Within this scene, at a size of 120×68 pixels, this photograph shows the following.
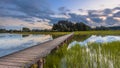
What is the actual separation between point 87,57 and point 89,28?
87.5 metres

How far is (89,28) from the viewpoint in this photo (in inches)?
3752

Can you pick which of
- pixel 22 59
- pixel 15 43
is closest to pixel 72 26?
pixel 15 43

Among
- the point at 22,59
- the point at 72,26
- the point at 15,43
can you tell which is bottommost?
the point at 72,26

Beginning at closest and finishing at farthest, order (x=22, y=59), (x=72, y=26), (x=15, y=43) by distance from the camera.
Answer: (x=22, y=59), (x=15, y=43), (x=72, y=26)

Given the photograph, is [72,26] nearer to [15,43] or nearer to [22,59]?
[15,43]

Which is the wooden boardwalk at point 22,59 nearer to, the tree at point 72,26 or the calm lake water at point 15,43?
the calm lake water at point 15,43

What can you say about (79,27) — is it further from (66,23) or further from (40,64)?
(40,64)

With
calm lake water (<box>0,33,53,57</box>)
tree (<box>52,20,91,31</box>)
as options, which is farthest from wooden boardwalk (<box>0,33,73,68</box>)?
tree (<box>52,20,91,31</box>)

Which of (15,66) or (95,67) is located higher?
(15,66)

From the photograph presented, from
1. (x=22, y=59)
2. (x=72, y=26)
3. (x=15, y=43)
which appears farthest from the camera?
(x=72, y=26)

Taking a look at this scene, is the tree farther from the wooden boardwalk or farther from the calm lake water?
the wooden boardwalk

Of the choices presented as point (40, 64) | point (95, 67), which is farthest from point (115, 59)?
point (40, 64)

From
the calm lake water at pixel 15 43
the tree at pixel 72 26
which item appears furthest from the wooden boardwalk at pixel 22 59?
the tree at pixel 72 26

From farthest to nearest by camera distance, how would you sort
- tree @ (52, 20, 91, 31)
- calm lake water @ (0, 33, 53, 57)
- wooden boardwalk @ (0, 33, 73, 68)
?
tree @ (52, 20, 91, 31) → calm lake water @ (0, 33, 53, 57) → wooden boardwalk @ (0, 33, 73, 68)
